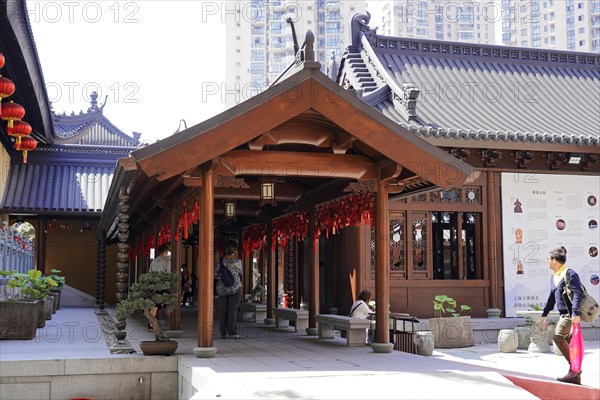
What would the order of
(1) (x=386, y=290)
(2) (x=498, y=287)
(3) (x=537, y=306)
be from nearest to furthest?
(1) (x=386, y=290) < (3) (x=537, y=306) < (2) (x=498, y=287)

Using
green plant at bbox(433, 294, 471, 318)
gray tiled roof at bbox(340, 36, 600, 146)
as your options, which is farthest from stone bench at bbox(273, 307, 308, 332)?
gray tiled roof at bbox(340, 36, 600, 146)

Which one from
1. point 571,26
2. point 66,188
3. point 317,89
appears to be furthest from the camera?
point 571,26

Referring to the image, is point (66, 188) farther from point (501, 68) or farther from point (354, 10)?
point (354, 10)

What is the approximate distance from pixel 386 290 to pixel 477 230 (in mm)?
7194

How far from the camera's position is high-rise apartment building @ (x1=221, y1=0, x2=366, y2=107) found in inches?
3246

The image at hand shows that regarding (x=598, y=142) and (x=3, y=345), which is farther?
(x=598, y=142)

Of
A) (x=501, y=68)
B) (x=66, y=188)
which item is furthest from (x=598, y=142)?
(x=66, y=188)

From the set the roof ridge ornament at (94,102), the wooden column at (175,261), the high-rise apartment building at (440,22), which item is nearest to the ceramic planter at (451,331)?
the wooden column at (175,261)

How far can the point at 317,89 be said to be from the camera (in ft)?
26.8

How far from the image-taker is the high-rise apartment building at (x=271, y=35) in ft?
270

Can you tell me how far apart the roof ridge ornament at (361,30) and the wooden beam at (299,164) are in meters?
9.80

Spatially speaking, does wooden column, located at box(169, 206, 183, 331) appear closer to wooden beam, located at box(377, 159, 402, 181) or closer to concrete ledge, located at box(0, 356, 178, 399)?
concrete ledge, located at box(0, 356, 178, 399)

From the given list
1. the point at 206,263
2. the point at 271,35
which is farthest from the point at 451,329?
the point at 271,35

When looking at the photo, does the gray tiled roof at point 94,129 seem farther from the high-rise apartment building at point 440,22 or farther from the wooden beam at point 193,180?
the high-rise apartment building at point 440,22
